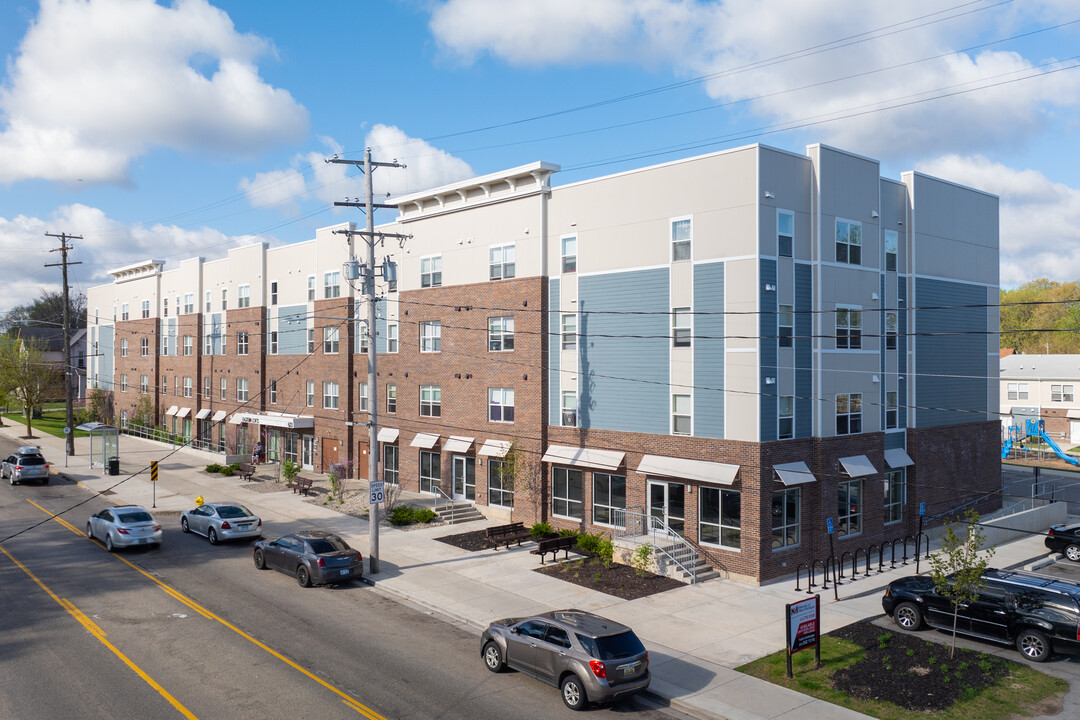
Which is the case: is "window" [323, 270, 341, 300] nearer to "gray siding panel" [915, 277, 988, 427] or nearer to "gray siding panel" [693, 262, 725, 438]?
"gray siding panel" [693, 262, 725, 438]

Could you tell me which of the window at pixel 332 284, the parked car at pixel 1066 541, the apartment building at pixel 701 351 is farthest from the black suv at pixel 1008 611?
the window at pixel 332 284

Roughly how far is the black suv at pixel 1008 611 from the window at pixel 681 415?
8.15 metres

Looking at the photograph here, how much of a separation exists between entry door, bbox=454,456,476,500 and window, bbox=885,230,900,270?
62.4 ft

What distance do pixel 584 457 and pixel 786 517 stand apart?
298 inches

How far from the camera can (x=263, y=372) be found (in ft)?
165

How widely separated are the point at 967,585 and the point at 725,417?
9.07 m

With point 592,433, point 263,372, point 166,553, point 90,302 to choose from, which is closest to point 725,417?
point 592,433

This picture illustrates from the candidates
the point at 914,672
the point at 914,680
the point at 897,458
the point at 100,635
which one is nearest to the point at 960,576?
the point at 914,672

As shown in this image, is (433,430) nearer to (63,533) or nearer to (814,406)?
(63,533)

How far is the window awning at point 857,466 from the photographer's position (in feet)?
87.0

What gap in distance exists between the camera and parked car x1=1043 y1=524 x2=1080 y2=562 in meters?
28.8

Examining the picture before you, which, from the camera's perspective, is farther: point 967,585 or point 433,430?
point 433,430

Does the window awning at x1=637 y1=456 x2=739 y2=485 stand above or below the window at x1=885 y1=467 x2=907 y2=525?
above

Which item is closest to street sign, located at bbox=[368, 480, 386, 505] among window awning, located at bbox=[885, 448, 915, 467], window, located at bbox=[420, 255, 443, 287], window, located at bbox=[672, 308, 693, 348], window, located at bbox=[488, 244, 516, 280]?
window, located at bbox=[672, 308, 693, 348]
